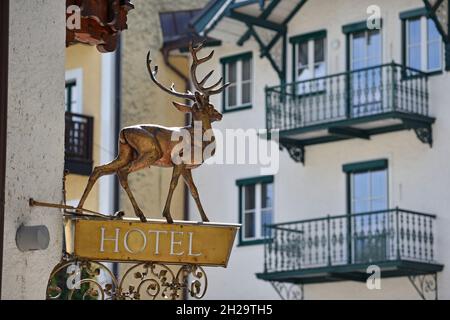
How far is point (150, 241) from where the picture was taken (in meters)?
9.16

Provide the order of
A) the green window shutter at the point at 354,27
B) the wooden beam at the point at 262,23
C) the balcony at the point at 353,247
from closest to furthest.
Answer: the balcony at the point at 353,247
the green window shutter at the point at 354,27
the wooden beam at the point at 262,23

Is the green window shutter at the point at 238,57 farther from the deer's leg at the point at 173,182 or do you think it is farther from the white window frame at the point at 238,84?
the deer's leg at the point at 173,182

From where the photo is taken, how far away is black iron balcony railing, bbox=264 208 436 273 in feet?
106

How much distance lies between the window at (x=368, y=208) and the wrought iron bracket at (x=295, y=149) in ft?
4.01

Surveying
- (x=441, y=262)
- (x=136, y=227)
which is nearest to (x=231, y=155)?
(x=441, y=262)

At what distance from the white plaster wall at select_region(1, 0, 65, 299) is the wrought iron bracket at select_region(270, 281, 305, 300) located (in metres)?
25.4

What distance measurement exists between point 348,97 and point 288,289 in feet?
13.6

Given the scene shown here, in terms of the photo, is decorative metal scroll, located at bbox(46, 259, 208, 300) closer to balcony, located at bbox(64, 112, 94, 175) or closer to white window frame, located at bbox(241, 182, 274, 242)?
balcony, located at bbox(64, 112, 94, 175)

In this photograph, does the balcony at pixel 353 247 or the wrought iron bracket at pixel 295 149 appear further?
the wrought iron bracket at pixel 295 149

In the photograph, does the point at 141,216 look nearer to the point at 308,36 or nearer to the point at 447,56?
the point at 447,56

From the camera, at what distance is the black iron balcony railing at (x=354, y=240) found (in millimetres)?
32375

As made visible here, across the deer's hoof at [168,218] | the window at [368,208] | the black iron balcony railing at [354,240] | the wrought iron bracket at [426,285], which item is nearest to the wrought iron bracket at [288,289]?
the black iron balcony railing at [354,240]
